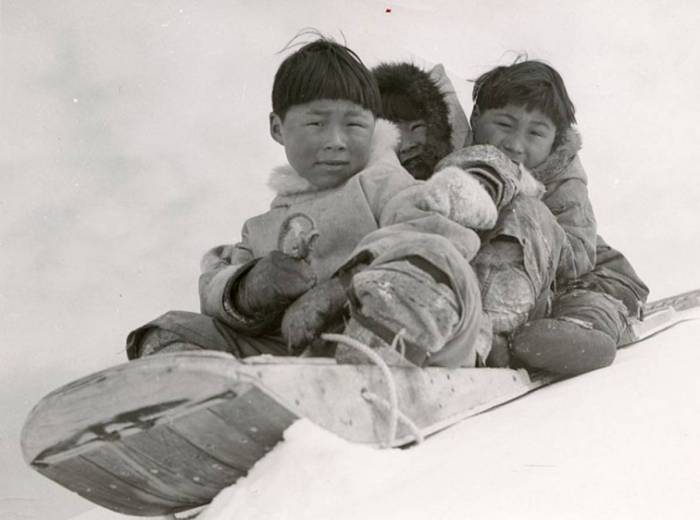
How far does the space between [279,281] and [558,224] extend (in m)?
0.72

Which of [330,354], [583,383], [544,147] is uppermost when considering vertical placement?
[544,147]

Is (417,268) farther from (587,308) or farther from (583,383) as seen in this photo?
(587,308)

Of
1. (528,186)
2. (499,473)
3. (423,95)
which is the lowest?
(499,473)

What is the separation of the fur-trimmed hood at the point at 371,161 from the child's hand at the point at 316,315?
0.47 metres

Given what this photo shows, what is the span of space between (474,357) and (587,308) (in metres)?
0.47

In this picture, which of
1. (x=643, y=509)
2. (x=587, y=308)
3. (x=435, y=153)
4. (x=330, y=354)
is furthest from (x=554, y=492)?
(x=435, y=153)

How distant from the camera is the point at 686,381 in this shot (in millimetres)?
1529

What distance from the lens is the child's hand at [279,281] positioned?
149cm

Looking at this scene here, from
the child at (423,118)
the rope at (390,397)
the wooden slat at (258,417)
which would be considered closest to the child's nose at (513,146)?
the child at (423,118)

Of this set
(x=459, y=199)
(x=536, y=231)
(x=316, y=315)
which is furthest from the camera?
(x=536, y=231)

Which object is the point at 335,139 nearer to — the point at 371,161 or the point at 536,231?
the point at 371,161

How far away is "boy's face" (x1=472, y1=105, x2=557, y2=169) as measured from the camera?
2221 mm

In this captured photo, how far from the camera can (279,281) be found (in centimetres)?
148

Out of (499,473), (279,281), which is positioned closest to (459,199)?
(279,281)
